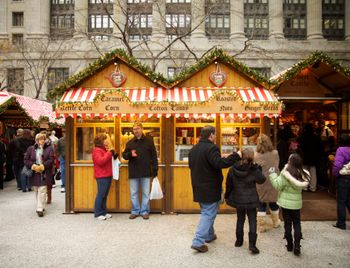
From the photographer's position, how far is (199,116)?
7.71 meters

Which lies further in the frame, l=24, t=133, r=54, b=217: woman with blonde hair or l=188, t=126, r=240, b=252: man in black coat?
l=24, t=133, r=54, b=217: woman with blonde hair

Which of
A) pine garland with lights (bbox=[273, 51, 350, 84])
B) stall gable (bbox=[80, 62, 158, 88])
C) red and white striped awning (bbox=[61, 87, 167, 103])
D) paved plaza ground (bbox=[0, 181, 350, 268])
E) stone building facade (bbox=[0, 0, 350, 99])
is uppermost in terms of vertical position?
stone building facade (bbox=[0, 0, 350, 99])

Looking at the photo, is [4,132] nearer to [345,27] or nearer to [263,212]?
[263,212]

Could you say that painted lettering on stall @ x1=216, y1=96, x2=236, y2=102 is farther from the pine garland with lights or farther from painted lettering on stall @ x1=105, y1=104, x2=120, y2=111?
painted lettering on stall @ x1=105, y1=104, x2=120, y2=111

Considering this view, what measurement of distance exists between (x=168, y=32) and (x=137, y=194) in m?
27.2

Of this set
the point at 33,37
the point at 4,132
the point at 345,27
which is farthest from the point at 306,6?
the point at 4,132

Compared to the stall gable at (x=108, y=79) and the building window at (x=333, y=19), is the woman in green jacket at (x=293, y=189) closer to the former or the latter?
the stall gable at (x=108, y=79)

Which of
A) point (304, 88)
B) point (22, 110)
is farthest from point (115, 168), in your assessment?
point (22, 110)

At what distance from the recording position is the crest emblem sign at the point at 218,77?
8.38 m

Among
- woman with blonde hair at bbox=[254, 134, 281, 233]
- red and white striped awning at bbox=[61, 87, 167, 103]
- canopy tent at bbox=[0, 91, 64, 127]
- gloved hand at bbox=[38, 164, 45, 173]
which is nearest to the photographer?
woman with blonde hair at bbox=[254, 134, 281, 233]

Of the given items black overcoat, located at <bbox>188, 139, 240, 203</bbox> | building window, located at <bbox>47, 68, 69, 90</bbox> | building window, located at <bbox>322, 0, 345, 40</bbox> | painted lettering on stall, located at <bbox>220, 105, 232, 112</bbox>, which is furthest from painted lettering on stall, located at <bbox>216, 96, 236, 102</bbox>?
building window, located at <bbox>322, 0, 345, 40</bbox>

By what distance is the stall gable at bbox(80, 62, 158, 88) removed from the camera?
27.5 feet

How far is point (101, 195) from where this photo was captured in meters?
7.52

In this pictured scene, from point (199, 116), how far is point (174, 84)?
122 cm
